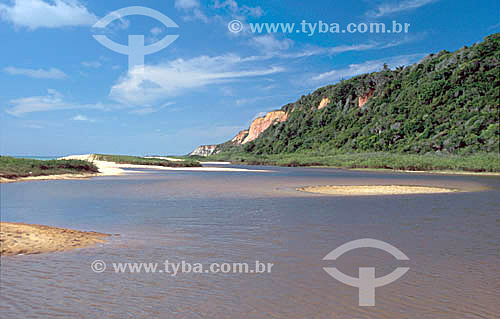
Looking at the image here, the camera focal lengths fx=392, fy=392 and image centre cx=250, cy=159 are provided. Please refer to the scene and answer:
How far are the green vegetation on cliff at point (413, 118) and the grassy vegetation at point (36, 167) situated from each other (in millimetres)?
56334

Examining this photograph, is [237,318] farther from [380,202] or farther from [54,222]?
[380,202]

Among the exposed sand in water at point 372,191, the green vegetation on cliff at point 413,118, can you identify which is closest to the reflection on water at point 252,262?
the exposed sand in water at point 372,191

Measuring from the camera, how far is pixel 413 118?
115m

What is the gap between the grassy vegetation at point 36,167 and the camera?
3569 cm

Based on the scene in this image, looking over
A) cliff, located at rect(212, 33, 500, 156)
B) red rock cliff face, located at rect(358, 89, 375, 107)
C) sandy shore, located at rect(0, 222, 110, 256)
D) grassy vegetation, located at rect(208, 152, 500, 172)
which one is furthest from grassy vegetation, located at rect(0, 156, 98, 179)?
red rock cliff face, located at rect(358, 89, 375, 107)

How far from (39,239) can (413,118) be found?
386ft

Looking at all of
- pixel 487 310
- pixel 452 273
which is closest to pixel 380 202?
pixel 452 273

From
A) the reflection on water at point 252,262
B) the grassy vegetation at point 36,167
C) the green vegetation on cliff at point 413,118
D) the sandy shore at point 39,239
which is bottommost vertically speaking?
the reflection on water at point 252,262

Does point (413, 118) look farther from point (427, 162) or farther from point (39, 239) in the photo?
point (39, 239)

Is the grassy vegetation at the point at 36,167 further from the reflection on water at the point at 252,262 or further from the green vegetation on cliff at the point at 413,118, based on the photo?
the green vegetation on cliff at the point at 413,118

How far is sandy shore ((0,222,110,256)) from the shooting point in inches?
393

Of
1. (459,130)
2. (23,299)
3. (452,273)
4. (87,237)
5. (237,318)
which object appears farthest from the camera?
(459,130)

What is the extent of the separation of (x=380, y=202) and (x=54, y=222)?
17.3 meters

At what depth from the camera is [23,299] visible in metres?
6.95
